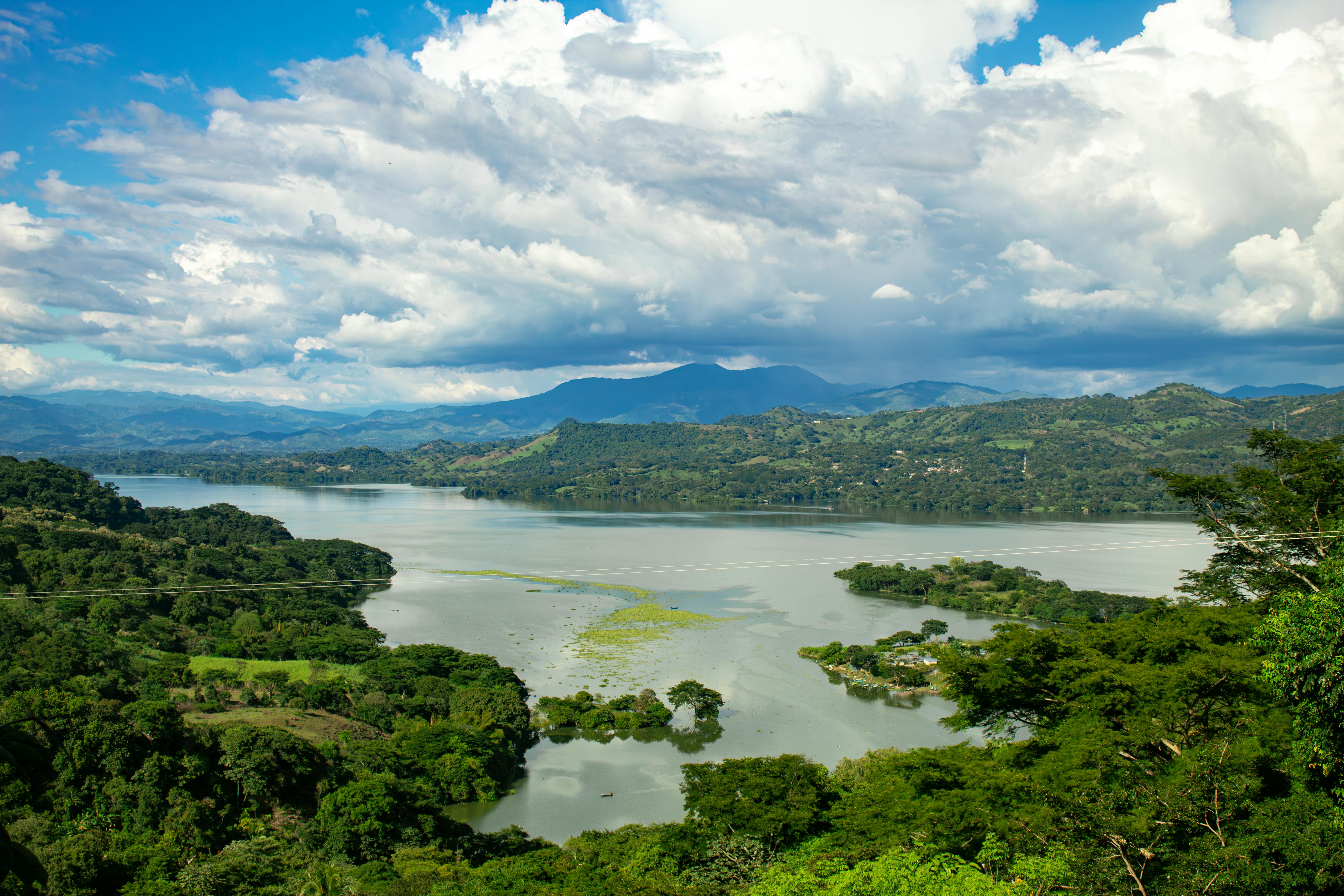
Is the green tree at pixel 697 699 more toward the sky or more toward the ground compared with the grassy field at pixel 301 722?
more toward the ground

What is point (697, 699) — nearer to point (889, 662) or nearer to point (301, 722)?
point (889, 662)

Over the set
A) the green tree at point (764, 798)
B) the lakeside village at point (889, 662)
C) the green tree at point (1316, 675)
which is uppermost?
the green tree at point (1316, 675)

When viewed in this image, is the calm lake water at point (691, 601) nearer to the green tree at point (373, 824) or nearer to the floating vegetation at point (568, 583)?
the floating vegetation at point (568, 583)

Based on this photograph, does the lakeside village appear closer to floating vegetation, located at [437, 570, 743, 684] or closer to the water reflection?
floating vegetation, located at [437, 570, 743, 684]

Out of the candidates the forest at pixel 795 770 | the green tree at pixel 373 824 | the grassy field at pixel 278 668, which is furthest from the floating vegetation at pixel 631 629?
the green tree at pixel 373 824

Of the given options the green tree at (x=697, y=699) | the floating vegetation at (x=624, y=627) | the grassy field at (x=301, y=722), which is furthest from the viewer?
the floating vegetation at (x=624, y=627)

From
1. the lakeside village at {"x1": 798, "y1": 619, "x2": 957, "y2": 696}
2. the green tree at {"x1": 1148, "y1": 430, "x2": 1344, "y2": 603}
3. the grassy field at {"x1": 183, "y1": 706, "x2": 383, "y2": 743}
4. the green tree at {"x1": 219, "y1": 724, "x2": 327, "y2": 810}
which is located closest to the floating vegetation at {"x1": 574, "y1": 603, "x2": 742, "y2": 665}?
the lakeside village at {"x1": 798, "y1": 619, "x2": 957, "y2": 696}

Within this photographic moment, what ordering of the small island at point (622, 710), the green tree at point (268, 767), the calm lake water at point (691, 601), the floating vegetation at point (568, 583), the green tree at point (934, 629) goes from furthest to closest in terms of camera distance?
1. the floating vegetation at point (568, 583)
2. the green tree at point (934, 629)
3. the small island at point (622, 710)
4. the calm lake water at point (691, 601)
5. the green tree at point (268, 767)

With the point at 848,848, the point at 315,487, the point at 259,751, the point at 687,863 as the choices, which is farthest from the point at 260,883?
the point at 315,487
